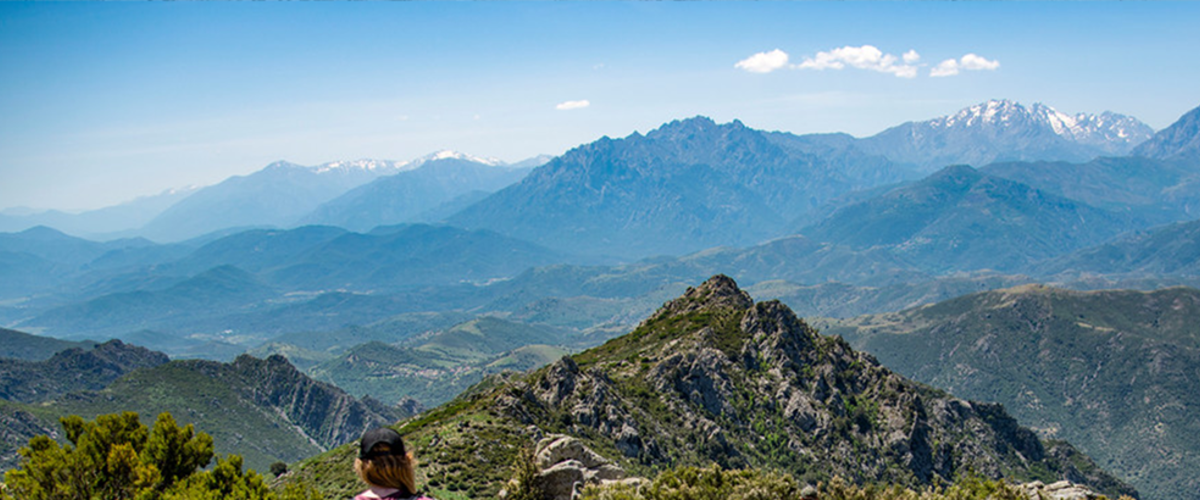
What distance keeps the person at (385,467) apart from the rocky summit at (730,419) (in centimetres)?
4974

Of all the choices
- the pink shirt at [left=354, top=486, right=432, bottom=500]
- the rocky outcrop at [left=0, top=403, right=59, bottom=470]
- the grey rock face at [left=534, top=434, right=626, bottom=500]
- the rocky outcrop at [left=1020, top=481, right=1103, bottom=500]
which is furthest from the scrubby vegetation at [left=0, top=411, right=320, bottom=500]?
the rocky outcrop at [left=0, top=403, right=59, bottom=470]

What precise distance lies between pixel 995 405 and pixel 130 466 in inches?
5784

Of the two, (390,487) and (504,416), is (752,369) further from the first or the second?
(390,487)

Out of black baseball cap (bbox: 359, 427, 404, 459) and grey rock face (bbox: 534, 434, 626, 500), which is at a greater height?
black baseball cap (bbox: 359, 427, 404, 459)

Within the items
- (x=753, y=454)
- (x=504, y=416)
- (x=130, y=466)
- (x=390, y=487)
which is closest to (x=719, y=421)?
(x=753, y=454)

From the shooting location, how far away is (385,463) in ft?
46.1

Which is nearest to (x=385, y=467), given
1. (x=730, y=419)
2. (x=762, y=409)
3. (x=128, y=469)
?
(x=128, y=469)

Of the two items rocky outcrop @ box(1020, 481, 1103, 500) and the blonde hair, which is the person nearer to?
the blonde hair

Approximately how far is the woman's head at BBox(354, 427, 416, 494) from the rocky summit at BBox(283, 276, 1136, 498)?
49781 millimetres

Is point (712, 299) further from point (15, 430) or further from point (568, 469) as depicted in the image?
point (15, 430)

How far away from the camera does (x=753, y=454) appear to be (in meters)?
99.7

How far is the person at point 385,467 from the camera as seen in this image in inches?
547

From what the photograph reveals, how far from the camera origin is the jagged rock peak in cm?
14832

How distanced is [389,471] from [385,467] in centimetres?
10
